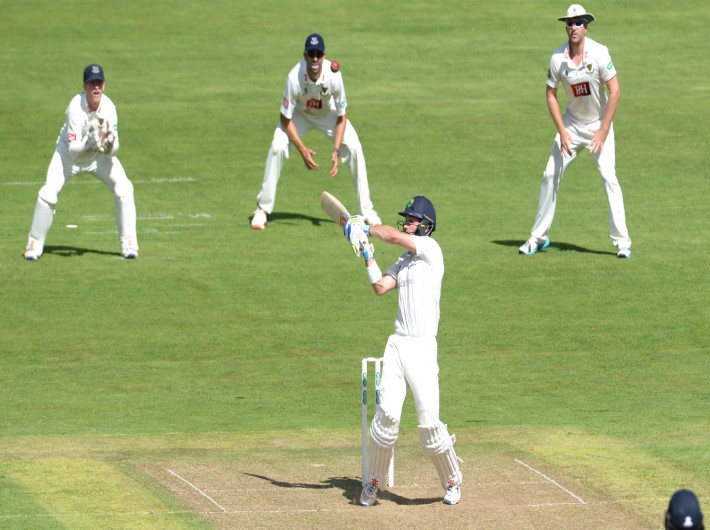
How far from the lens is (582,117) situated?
18844 mm

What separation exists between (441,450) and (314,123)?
33.5 ft

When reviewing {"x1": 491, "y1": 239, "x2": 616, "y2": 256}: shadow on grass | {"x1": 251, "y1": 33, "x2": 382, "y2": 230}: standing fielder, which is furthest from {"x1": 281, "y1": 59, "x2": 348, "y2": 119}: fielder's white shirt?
{"x1": 491, "y1": 239, "x2": 616, "y2": 256}: shadow on grass

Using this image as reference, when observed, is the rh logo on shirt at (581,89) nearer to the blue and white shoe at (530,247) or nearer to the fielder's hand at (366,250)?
the blue and white shoe at (530,247)

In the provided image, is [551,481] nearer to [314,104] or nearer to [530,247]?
[530,247]

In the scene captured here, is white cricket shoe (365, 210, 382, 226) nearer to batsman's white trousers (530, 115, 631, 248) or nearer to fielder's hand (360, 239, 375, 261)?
batsman's white trousers (530, 115, 631, 248)

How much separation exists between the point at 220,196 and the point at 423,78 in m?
7.89

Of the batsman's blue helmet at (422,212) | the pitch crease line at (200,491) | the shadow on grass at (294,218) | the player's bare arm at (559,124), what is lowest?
the pitch crease line at (200,491)

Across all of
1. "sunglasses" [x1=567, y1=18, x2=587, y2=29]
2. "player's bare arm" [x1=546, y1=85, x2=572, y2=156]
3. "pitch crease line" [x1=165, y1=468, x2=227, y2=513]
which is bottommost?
"pitch crease line" [x1=165, y1=468, x2=227, y2=513]

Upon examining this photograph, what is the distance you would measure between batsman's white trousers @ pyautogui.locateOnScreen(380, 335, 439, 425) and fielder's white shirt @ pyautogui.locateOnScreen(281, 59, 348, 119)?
9.18 metres

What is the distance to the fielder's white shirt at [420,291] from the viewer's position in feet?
37.1

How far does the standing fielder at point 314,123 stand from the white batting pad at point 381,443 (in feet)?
29.4

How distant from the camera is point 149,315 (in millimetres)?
16859

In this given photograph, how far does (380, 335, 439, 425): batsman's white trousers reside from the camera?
36.6 feet

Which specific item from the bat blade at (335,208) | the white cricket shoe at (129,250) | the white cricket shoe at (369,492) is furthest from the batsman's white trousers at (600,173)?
the white cricket shoe at (369,492)
